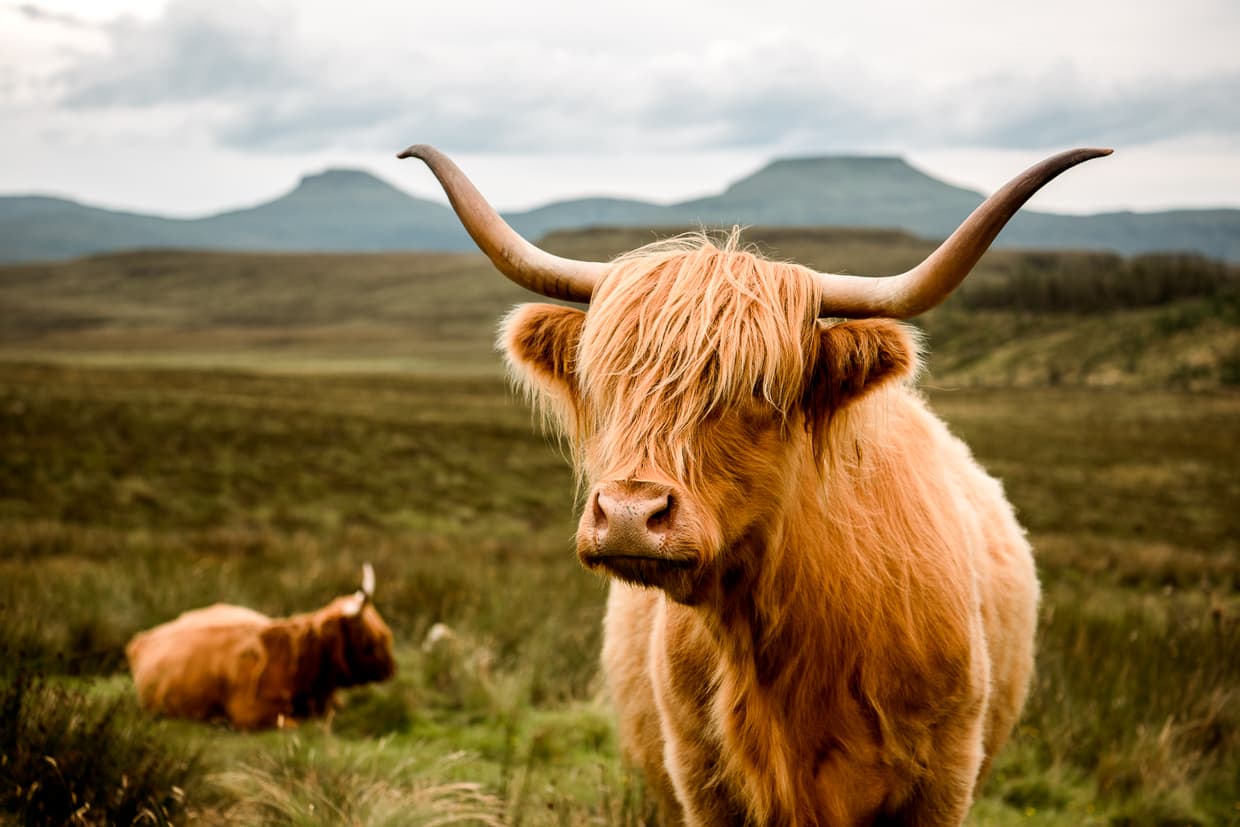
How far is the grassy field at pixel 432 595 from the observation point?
3.98 metres

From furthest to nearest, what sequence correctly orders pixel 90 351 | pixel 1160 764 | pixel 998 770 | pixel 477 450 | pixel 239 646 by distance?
pixel 90 351 < pixel 477 450 < pixel 239 646 < pixel 998 770 < pixel 1160 764

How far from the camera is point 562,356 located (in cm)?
287

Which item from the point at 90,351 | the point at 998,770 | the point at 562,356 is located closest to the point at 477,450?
the point at 998,770

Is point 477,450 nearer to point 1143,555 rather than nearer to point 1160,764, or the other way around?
point 1143,555

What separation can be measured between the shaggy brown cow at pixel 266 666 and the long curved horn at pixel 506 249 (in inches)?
152

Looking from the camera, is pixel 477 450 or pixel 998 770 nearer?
pixel 998 770

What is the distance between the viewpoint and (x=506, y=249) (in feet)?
9.11

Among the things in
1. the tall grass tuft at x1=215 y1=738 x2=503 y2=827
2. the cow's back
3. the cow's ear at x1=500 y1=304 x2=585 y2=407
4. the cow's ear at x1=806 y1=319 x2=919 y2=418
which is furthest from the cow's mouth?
the cow's back

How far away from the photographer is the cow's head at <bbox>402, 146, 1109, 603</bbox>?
7.18ft

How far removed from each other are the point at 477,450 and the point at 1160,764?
22822 mm

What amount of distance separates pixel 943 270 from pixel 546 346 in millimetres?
1184

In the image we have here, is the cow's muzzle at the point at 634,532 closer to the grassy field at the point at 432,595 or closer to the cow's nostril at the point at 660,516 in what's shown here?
the cow's nostril at the point at 660,516

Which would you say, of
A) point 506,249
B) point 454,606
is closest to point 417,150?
point 506,249

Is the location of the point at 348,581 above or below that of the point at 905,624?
below
